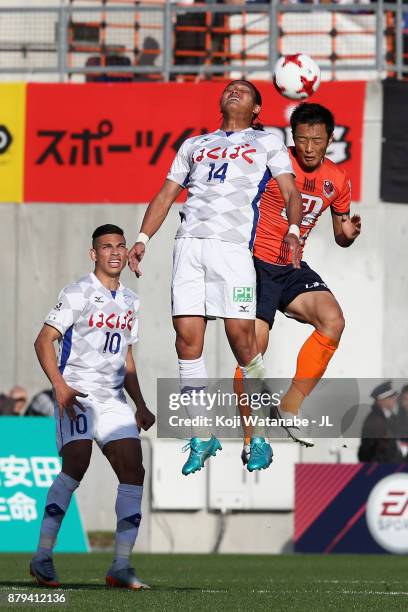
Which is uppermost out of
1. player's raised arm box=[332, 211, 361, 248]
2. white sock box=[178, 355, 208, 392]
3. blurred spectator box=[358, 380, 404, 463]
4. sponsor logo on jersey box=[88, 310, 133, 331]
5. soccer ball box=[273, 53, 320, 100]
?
soccer ball box=[273, 53, 320, 100]

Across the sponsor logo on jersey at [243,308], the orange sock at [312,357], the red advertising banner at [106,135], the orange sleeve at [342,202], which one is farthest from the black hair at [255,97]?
the red advertising banner at [106,135]

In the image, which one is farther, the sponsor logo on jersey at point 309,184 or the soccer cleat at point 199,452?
the sponsor logo on jersey at point 309,184

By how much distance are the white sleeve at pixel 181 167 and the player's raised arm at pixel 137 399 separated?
1.57 m

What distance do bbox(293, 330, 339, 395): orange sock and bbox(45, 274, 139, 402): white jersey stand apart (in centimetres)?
130

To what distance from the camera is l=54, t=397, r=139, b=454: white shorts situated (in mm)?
10199

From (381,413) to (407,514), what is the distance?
1.20 meters

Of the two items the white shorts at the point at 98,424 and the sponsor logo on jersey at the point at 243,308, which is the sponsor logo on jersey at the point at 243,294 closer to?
the sponsor logo on jersey at the point at 243,308

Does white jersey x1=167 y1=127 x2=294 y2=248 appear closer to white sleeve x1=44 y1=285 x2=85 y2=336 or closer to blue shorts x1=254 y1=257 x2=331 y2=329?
blue shorts x1=254 y1=257 x2=331 y2=329

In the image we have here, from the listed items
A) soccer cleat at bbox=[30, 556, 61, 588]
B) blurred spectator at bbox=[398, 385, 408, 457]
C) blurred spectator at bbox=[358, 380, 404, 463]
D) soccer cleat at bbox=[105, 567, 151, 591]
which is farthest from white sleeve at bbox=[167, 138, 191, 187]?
blurred spectator at bbox=[358, 380, 404, 463]

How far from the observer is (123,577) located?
10.2 metres

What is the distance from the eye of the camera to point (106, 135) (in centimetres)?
1897

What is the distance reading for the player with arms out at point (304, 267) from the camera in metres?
9.71

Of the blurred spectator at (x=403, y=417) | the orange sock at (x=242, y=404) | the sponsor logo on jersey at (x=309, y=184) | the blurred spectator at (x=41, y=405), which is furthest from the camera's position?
the blurred spectator at (x=41, y=405)

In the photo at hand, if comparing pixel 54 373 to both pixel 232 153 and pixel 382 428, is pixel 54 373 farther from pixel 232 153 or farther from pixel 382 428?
pixel 382 428
